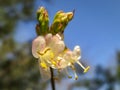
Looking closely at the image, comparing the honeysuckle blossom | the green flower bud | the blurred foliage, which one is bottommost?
the honeysuckle blossom

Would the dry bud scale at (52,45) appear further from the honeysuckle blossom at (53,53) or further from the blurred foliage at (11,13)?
the blurred foliage at (11,13)

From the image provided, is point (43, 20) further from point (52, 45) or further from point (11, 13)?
point (11, 13)

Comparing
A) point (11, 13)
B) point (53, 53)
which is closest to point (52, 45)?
point (53, 53)

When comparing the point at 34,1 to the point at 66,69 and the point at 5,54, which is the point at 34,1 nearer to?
the point at 5,54

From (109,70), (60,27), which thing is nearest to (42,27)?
(60,27)

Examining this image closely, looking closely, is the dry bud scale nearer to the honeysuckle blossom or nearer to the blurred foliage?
the honeysuckle blossom

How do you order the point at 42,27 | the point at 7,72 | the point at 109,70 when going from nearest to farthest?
the point at 42,27 < the point at 7,72 < the point at 109,70

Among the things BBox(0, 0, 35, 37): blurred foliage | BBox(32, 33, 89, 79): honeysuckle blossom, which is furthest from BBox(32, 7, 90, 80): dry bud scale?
BBox(0, 0, 35, 37): blurred foliage

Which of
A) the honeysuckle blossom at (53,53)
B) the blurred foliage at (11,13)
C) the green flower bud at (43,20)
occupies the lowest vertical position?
the honeysuckle blossom at (53,53)

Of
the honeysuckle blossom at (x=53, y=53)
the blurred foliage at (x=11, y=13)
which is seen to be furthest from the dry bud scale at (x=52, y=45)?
the blurred foliage at (x=11, y=13)
